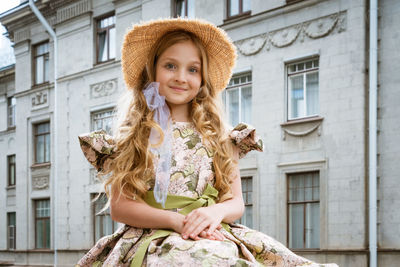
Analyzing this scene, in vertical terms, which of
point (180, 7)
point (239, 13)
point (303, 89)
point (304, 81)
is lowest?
point (303, 89)

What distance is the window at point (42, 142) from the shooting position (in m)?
15.0

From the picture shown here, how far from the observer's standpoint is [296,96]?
9117 millimetres

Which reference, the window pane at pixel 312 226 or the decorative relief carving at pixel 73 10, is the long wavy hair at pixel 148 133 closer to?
the window pane at pixel 312 226

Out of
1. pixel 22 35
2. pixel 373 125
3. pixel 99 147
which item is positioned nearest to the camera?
pixel 99 147

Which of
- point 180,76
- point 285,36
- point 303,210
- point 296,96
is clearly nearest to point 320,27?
point 285,36

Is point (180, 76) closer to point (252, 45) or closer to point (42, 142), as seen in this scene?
point (252, 45)

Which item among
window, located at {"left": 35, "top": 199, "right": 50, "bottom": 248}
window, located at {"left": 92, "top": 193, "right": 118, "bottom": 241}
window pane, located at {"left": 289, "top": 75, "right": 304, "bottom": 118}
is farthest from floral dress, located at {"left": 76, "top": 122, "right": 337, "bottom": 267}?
window, located at {"left": 35, "top": 199, "right": 50, "bottom": 248}

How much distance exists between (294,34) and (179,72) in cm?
718

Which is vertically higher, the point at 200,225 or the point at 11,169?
the point at 200,225

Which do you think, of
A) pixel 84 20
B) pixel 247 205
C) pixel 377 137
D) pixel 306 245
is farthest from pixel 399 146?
pixel 84 20

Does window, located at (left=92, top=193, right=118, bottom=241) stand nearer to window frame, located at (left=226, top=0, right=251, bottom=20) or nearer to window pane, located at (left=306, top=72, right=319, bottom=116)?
window frame, located at (left=226, top=0, right=251, bottom=20)

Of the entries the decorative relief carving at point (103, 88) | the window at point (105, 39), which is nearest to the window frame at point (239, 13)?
the decorative relief carving at point (103, 88)

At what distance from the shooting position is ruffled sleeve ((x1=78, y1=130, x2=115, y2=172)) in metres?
2.17

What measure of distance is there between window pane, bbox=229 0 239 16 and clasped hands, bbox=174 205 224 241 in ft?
27.9
